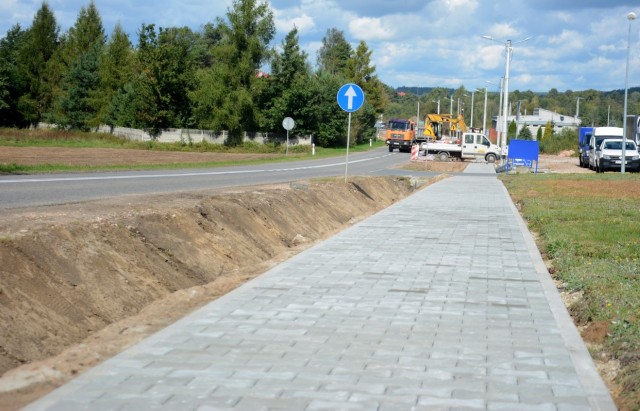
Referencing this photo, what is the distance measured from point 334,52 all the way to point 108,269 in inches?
4989

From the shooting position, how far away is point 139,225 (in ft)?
33.8

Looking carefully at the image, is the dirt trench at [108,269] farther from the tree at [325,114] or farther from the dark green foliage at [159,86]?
the tree at [325,114]

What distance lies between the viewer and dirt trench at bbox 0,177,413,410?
6164 mm

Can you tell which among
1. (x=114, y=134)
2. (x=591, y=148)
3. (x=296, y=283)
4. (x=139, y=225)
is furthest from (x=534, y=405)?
(x=114, y=134)

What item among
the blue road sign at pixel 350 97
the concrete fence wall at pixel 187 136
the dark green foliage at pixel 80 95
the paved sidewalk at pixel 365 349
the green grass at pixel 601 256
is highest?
the dark green foliage at pixel 80 95

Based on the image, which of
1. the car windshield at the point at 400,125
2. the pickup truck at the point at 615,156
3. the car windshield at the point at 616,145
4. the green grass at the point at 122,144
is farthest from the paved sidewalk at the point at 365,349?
the car windshield at the point at 400,125

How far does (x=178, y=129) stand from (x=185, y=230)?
219ft

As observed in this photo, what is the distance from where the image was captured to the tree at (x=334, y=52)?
128 metres

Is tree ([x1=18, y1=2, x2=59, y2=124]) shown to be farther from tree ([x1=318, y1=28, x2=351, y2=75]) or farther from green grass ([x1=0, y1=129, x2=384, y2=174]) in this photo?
tree ([x1=318, y1=28, x2=351, y2=75])

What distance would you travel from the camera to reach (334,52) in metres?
132

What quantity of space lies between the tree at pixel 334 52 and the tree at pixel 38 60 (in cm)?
4605

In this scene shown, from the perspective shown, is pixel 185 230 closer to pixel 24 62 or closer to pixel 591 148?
pixel 591 148

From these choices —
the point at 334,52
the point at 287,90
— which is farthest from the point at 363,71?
the point at 287,90

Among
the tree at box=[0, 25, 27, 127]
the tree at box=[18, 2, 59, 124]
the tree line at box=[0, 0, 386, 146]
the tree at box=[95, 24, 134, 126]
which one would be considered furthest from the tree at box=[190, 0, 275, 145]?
the tree at box=[18, 2, 59, 124]
